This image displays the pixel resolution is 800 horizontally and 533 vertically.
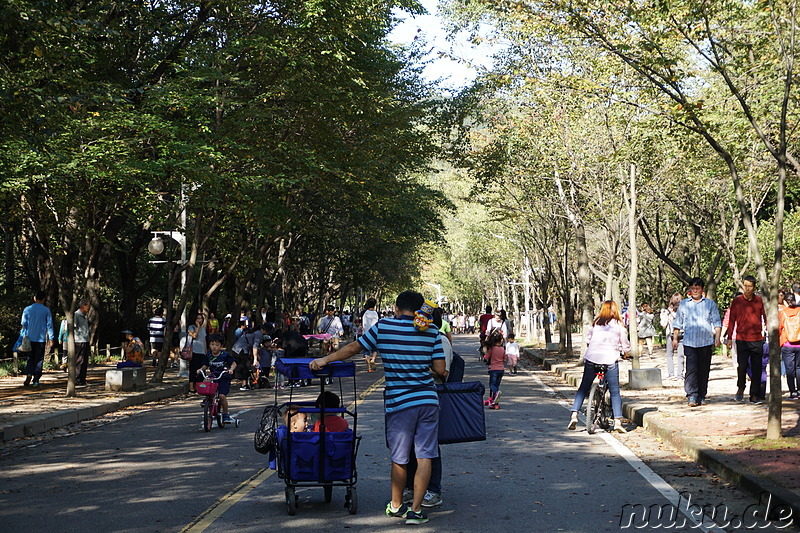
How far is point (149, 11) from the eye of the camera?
2142cm

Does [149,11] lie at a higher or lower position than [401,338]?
higher

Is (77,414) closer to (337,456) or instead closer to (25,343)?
(25,343)

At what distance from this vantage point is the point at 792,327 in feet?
49.1

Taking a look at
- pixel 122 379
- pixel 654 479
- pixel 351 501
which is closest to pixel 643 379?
pixel 654 479

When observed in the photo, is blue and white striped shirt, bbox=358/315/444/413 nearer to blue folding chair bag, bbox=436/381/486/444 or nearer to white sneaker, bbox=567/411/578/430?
blue folding chair bag, bbox=436/381/486/444

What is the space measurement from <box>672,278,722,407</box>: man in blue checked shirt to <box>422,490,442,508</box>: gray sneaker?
7848 millimetres

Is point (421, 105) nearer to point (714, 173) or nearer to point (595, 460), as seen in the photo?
point (714, 173)

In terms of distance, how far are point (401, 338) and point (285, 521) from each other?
5.59 ft

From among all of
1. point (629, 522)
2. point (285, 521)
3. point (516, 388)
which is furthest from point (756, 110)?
point (285, 521)

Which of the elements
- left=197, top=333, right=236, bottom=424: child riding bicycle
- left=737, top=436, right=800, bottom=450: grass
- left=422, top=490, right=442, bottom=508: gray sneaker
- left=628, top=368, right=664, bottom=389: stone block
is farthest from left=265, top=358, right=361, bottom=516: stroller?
left=628, top=368, right=664, bottom=389: stone block

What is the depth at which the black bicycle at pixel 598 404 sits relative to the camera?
12.8 meters

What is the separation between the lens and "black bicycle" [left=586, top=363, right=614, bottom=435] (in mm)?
12758

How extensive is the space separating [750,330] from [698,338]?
40.6 inches

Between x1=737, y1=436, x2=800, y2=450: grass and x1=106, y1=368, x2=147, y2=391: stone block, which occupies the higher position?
x1=106, y1=368, x2=147, y2=391: stone block
